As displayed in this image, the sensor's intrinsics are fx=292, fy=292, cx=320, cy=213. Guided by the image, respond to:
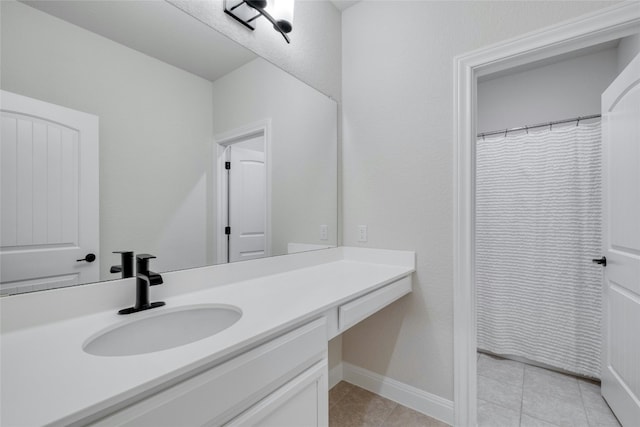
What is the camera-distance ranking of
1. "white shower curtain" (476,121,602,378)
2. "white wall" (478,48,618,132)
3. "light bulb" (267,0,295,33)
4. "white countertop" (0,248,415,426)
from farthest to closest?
"white wall" (478,48,618,132) → "white shower curtain" (476,121,602,378) → "light bulb" (267,0,295,33) → "white countertop" (0,248,415,426)

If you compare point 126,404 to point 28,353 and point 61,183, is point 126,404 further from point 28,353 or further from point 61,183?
point 61,183

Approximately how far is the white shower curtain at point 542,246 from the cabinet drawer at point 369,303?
3.78 feet

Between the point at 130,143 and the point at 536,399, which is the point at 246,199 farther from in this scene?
the point at 536,399

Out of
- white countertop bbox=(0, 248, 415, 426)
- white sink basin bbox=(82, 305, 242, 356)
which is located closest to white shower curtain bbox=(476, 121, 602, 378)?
white countertop bbox=(0, 248, 415, 426)

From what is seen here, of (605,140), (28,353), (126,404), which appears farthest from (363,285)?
(605,140)

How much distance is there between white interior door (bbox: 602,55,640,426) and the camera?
1388 millimetres

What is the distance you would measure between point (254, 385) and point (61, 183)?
2.72 feet

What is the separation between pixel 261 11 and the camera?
137 centimetres

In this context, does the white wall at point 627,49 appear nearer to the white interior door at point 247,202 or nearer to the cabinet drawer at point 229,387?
the white interior door at point 247,202

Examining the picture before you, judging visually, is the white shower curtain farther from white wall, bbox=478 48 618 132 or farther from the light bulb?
the light bulb

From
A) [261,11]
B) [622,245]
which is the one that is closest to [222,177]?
[261,11]

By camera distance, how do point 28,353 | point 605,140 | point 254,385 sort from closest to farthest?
1. point 28,353
2. point 254,385
3. point 605,140

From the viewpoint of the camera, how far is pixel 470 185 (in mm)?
1534

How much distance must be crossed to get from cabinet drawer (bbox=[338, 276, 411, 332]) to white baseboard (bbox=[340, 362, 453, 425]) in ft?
1.97
